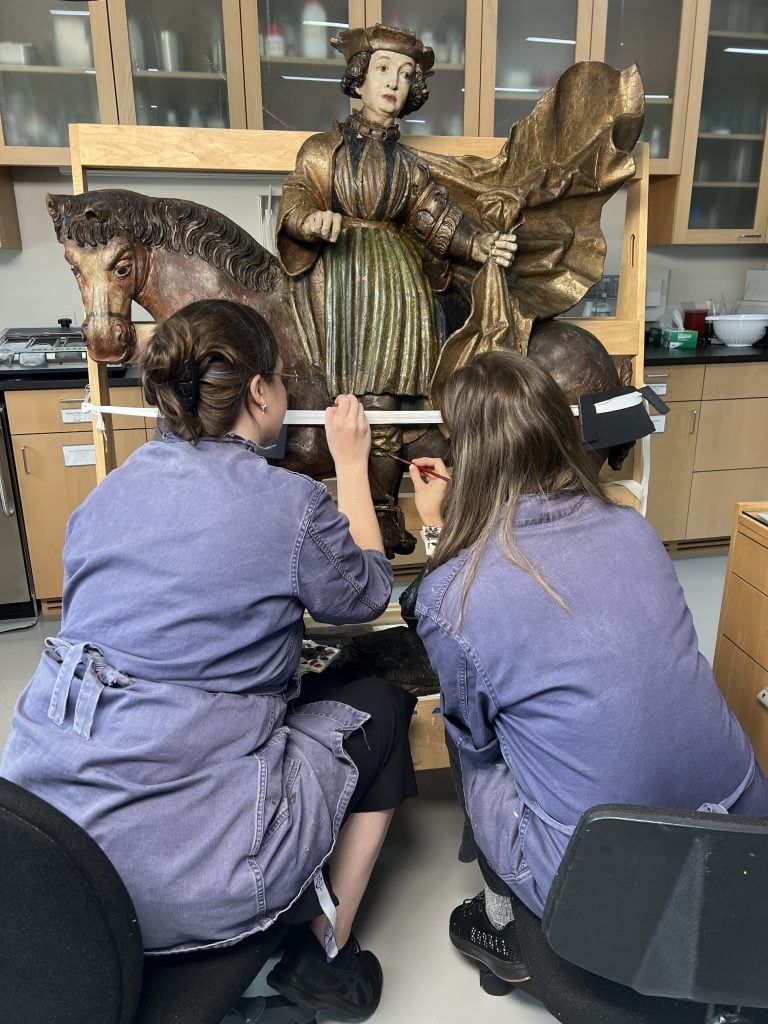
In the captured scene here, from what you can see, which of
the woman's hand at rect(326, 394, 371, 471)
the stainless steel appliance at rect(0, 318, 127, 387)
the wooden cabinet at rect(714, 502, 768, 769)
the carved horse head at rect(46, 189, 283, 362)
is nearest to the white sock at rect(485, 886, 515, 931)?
the wooden cabinet at rect(714, 502, 768, 769)

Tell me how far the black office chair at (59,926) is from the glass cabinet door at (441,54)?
2.99 meters

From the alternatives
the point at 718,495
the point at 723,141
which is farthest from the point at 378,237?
the point at 723,141

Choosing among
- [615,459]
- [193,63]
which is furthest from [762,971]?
[193,63]

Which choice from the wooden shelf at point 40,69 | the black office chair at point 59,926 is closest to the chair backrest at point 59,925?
the black office chair at point 59,926

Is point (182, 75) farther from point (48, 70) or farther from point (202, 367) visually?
point (202, 367)

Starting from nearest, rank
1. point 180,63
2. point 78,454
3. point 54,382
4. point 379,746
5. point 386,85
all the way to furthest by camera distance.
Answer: point 379,746 → point 386,85 → point 54,382 → point 78,454 → point 180,63

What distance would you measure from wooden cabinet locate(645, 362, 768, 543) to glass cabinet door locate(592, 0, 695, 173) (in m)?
0.98

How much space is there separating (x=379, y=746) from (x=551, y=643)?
1.41 ft

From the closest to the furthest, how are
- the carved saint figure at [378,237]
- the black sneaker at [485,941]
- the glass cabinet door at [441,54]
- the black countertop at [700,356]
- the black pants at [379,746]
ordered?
the black pants at [379,746]
the black sneaker at [485,941]
the carved saint figure at [378,237]
the glass cabinet door at [441,54]
the black countertop at [700,356]

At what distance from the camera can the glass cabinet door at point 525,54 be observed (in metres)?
3.07

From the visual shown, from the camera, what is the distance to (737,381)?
3.22 metres

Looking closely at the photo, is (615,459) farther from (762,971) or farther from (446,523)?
(762,971)

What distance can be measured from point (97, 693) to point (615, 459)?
1328 mm

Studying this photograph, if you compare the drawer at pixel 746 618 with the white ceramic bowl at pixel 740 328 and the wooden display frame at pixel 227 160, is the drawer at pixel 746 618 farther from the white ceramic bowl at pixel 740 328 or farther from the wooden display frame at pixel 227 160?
the white ceramic bowl at pixel 740 328
